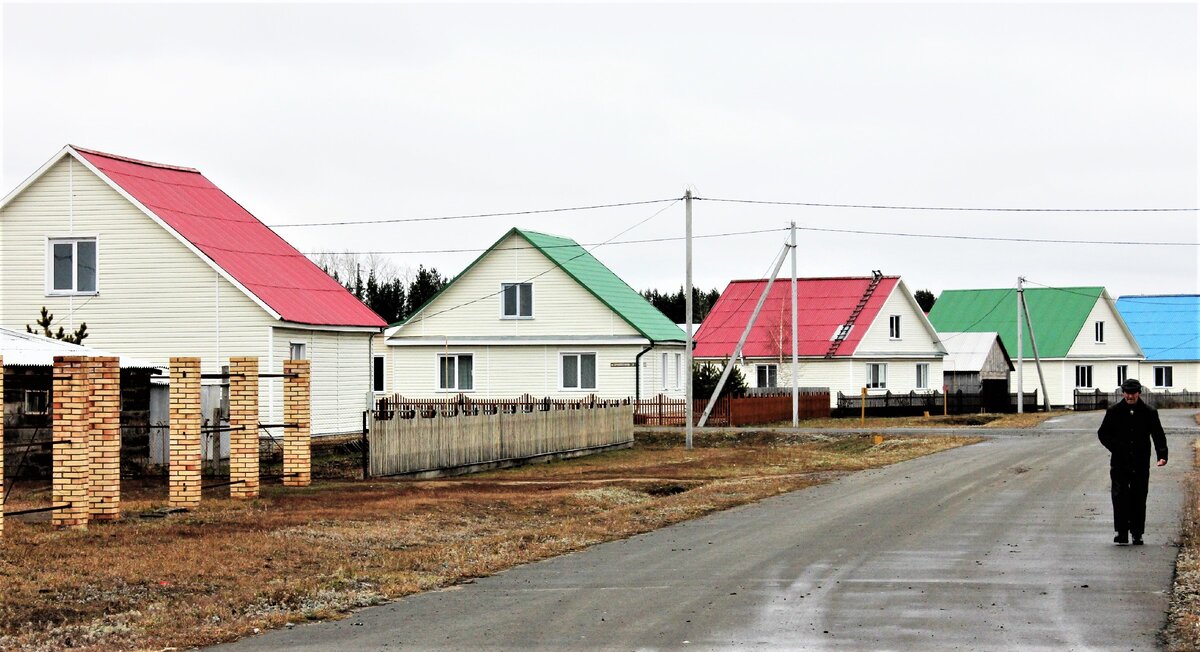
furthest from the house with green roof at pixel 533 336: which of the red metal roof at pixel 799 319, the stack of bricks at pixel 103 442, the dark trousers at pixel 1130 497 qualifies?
the dark trousers at pixel 1130 497

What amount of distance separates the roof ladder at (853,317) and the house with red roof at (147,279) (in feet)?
99.2

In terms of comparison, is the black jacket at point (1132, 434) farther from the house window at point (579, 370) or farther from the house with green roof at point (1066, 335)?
the house with green roof at point (1066, 335)

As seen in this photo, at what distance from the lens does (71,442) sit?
1841cm

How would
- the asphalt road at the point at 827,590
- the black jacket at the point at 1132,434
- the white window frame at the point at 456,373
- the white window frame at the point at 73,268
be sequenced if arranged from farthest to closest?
the white window frame at the point at 456,373
the white window frame at the point at 73,268
the black jacket at the point at 1132,434
the asphalt road at the point at 827,590

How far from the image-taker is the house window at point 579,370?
52688 millimetres

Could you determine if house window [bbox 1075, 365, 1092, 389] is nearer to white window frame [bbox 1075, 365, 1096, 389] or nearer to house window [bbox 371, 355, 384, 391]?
white window frame [bbox 1075, 365, 1096, 389]

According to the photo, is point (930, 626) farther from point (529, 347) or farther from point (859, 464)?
point (529, 347)

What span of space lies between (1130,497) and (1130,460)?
406 millimetres

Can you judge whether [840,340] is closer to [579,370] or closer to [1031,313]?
[579,370]

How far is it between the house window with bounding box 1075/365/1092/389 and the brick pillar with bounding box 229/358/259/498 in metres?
65.4

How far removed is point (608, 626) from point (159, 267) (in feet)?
90.8

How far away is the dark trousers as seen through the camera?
15742 mm

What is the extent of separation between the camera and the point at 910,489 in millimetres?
23797

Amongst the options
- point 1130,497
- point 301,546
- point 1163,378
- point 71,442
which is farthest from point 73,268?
point 1163,378
